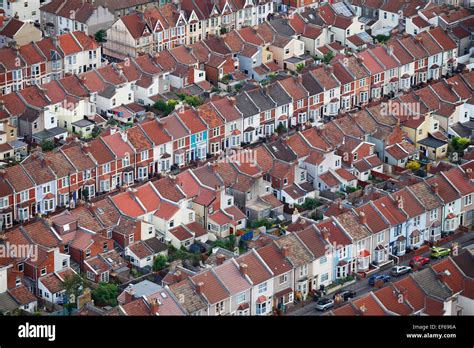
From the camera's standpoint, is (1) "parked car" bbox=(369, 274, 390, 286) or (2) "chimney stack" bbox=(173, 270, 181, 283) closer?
(2) "chimney stack" bbox=(173, 270, 181, 283)

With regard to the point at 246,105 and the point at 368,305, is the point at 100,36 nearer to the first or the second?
the point at 246,105

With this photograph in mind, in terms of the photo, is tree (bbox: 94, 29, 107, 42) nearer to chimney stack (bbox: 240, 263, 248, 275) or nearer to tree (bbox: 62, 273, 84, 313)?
tree (bbox: 62, 273, 84, 313)

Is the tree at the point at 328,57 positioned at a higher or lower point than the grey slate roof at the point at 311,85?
higher

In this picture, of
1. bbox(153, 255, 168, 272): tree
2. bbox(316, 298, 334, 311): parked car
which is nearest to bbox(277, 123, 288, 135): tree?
bbox(153, 255, 168, 272): tree

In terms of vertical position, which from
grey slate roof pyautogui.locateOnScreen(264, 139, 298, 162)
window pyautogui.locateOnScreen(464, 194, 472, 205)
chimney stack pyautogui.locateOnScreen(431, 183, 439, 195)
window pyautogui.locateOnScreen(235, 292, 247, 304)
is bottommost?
window pyautogui.locateOnScreen(235, 292, 247, 304)

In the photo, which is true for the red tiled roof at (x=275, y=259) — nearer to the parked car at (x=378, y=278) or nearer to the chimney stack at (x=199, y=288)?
the chimney stack at (x=199, y=288)

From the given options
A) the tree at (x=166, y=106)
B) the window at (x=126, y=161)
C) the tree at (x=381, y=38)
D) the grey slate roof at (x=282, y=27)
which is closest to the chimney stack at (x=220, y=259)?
the window at (x=126, y=161)
